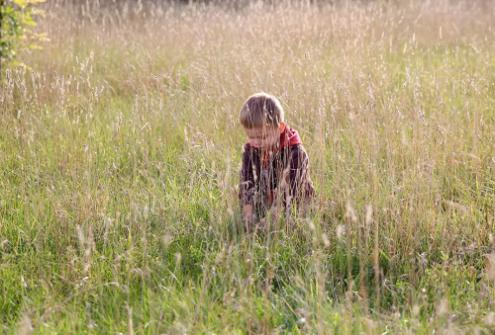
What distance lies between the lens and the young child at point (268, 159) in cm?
308

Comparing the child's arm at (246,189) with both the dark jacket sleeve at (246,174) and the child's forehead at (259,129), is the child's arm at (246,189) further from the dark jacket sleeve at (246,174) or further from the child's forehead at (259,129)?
the child's forehead at (259,129)

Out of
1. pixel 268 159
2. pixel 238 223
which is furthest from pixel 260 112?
pixel 238 223

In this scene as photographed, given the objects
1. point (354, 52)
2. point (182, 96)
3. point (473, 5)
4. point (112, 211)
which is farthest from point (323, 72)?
point (473, 5)

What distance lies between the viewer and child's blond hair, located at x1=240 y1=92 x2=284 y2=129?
3131mm

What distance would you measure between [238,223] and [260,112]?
547 millimetres

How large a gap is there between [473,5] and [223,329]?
7.60 m

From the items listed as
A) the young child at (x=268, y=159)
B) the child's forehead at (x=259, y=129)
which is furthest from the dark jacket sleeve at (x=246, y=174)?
the child's forehead at (x=259, y=129)

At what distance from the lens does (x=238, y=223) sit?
9.95ft

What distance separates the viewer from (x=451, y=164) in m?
3.47

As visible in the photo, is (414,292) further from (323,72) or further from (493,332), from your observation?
(323,72)

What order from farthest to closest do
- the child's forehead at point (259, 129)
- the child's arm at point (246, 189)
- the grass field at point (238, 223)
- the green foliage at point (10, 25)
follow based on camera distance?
the green foliage at point (10, 25) < the child's forehead at point (259, 129) < the child's arm at point (246, 189) < the grass field at point (238, 223)

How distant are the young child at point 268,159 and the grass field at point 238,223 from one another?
0.10 meters

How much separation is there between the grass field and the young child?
10 centimetres

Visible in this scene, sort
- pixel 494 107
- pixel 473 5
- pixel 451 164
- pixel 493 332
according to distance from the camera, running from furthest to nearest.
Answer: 1. pixel 473 5
2. pixel 494 107
3. pixel 451 164
4. pixel 493 332
